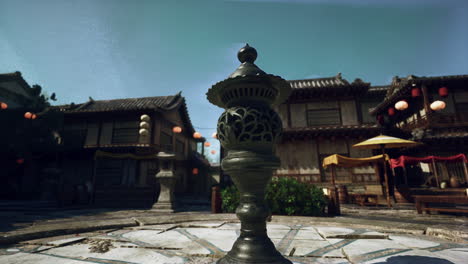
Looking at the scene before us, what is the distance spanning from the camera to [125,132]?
552 inches

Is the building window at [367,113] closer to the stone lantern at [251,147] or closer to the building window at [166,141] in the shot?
the building window at [166,141]

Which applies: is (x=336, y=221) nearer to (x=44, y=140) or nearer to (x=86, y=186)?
(x=86, y=186)

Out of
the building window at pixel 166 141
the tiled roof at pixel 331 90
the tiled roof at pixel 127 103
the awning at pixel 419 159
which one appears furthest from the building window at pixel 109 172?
the awning at pixel 419 159

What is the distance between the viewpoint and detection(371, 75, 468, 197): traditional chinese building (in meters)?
10.5

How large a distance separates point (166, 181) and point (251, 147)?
7150mm

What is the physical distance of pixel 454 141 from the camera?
10.7 m

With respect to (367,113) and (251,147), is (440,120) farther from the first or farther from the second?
(251,147)

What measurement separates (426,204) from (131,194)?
440 inches

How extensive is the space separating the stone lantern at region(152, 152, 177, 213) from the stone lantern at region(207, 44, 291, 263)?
21.4 feet

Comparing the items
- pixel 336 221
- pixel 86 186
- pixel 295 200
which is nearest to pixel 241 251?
pixel 336 221

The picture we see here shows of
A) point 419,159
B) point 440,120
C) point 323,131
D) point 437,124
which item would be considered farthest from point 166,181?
point 440,120

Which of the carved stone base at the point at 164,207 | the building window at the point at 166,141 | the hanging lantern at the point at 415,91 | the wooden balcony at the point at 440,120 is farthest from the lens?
the building window at the point at 166,141

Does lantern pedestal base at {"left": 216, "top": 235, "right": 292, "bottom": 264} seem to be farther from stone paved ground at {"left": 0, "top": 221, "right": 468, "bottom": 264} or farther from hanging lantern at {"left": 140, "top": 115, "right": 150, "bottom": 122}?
hanging lantern at {"left": 140, "top": 115, "right": 150, "bottom": 122}

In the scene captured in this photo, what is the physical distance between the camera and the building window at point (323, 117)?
12141 mm
